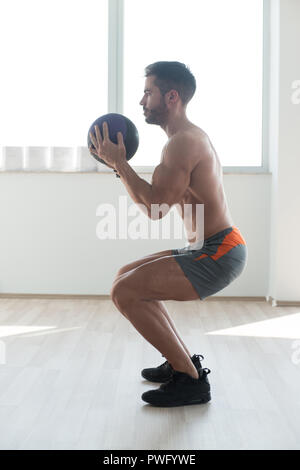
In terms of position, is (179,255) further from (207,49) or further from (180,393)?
(207,49)

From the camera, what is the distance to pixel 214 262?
1.90m

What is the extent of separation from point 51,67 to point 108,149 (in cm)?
218

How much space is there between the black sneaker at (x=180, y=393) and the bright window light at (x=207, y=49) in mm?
2412

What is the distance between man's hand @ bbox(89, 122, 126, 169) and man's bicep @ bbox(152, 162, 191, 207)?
177 mm

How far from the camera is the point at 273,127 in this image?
376cm

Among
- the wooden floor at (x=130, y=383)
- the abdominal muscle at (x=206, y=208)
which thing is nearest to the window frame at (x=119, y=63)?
the wooden floor at (x=130, y=383)

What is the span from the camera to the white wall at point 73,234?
12.6 feet

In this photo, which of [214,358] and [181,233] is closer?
[214,358]

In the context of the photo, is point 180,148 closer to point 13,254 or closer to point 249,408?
point 249,408

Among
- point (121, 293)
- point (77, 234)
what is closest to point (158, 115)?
point (121, 293)

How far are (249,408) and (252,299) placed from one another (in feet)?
6.63

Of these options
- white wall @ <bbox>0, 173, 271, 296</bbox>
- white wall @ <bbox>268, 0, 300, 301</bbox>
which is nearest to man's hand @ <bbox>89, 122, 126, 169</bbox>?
white wall @ <bbox>0, 173, 271, 296</bbox>
